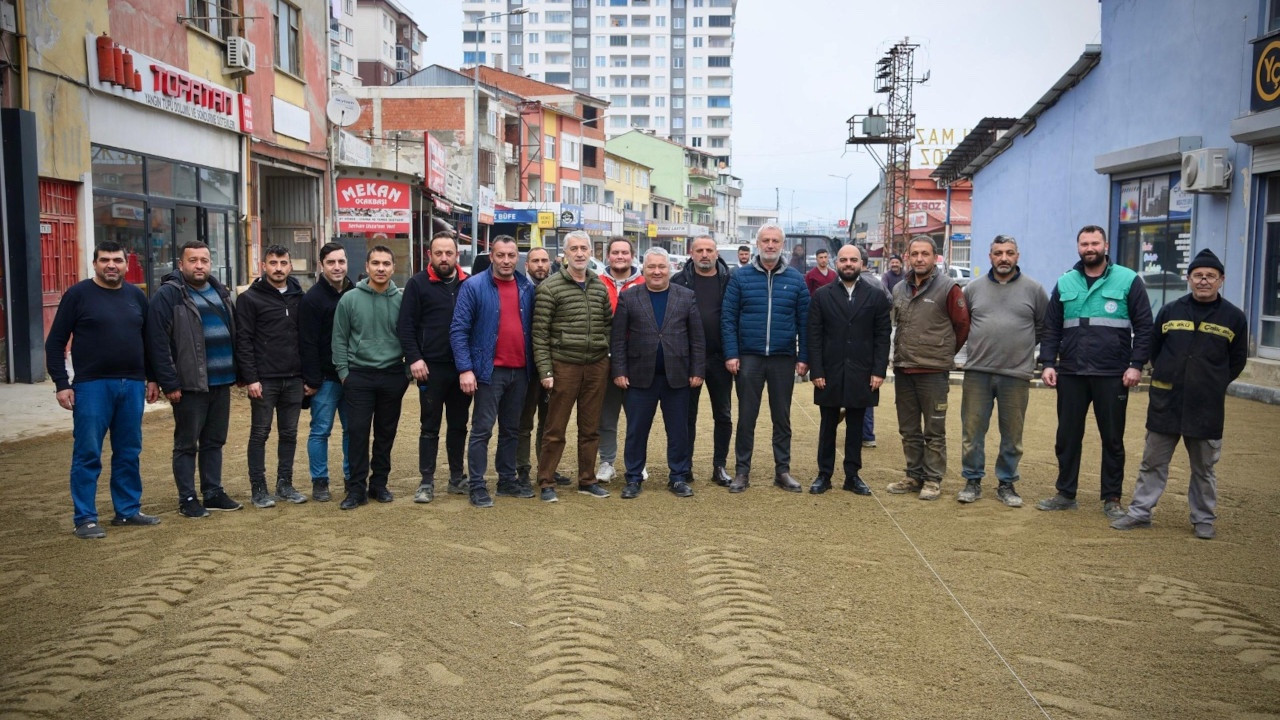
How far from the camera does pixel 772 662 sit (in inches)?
182

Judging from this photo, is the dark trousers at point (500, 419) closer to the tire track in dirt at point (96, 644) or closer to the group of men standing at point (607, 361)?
the group of men standing at point (607, 361)

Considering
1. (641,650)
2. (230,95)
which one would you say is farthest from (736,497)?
(230,95)

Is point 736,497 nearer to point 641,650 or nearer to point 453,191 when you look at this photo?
point 641,650

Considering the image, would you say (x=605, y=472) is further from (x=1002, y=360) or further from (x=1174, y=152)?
(x=1174, y=152)

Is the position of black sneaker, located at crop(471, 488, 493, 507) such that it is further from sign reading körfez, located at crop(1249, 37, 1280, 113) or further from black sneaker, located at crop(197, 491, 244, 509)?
sign reading körfez, located at crop(1249, 37, 1280, 113)

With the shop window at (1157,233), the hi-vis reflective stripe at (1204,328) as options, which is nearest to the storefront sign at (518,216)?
the shop window at (1157,233)

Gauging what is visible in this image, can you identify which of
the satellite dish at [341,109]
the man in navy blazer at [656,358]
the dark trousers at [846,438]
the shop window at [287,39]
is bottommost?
the dark trousers at [846,438]

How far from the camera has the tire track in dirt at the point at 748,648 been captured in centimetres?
420

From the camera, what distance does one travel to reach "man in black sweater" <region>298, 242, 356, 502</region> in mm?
7770

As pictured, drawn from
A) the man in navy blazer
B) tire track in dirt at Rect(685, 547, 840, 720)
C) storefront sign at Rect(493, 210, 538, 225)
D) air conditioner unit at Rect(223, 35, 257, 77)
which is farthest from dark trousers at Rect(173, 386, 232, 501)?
storefront sign at Rect(493, 210, 538, 225)

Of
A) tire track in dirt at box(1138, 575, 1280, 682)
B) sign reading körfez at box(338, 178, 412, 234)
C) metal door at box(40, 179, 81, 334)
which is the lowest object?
tire track in dirt at box(1138, 575, 1280, 682)

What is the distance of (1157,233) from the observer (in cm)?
1712

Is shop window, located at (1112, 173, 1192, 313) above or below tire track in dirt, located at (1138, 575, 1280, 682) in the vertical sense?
above

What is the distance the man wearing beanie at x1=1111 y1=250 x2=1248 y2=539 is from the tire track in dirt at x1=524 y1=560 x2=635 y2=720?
13.2ft
